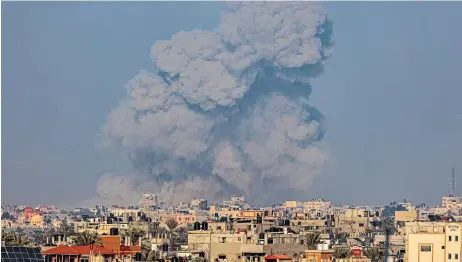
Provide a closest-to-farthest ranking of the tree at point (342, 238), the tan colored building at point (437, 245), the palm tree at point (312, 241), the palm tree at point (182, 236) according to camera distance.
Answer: the tan colored building at point (437, 245)
the palm tree at point (312, 241)
the tree at point (342, 238)
the palm tree at point (182, 236)

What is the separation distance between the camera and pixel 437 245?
1052 inches

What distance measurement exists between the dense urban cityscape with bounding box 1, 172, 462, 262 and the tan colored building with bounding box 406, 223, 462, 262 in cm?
1

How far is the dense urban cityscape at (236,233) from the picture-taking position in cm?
3059

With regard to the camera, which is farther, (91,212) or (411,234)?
(91,212)

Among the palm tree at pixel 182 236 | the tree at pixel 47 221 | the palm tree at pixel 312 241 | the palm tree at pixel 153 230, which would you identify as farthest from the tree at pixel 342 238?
the tree at pixel 47 221

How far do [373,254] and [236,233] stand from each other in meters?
6.24

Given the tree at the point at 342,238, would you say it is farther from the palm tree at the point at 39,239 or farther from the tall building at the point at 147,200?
the tall building at the point at 147,200

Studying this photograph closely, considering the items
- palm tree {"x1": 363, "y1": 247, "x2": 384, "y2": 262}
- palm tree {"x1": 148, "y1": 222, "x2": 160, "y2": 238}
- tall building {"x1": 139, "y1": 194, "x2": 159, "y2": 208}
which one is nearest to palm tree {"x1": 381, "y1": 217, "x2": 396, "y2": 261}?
palm tree {"x1": 363, "y1": 247, "x2": 384, "y2": 262}

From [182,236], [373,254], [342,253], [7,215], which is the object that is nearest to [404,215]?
[7,215]

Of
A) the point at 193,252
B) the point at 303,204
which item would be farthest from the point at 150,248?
the point at 303,204

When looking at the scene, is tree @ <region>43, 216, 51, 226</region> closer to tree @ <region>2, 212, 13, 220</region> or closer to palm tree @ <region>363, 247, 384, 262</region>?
tree @ <region>2, 212, 13, 220</region>

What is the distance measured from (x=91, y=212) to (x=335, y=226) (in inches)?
538

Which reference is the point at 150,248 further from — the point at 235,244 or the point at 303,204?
the point at 303,204

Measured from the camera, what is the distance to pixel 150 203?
255 ft
